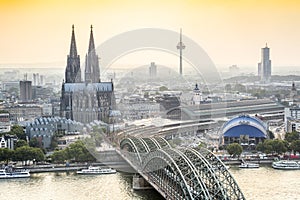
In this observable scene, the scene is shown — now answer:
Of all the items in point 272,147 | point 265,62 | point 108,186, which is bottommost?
point 108,186

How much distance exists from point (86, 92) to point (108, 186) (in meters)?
9.57

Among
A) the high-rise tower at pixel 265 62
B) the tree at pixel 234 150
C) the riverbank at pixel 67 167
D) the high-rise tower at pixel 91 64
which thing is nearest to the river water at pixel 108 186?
the riverbank at pixel 67 167

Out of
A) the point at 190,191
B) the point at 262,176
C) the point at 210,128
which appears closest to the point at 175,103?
the point at 210,128

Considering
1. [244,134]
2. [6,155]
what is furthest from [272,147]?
[6,155]

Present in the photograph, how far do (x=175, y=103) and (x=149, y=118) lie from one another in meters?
2.88

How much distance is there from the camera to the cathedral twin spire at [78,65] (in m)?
21.4

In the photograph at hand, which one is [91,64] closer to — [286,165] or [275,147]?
[275,147]

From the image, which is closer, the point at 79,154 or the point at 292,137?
the point at 79,154

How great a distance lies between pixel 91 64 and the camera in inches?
845

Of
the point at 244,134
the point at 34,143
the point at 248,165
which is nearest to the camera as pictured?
the point at 248,165

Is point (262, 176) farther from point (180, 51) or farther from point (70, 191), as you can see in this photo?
point (180, 51)

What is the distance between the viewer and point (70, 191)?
10445mm

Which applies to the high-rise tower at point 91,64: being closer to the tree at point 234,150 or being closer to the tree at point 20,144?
the tree at point 20,144

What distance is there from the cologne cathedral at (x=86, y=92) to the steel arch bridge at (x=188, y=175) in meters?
9.25
